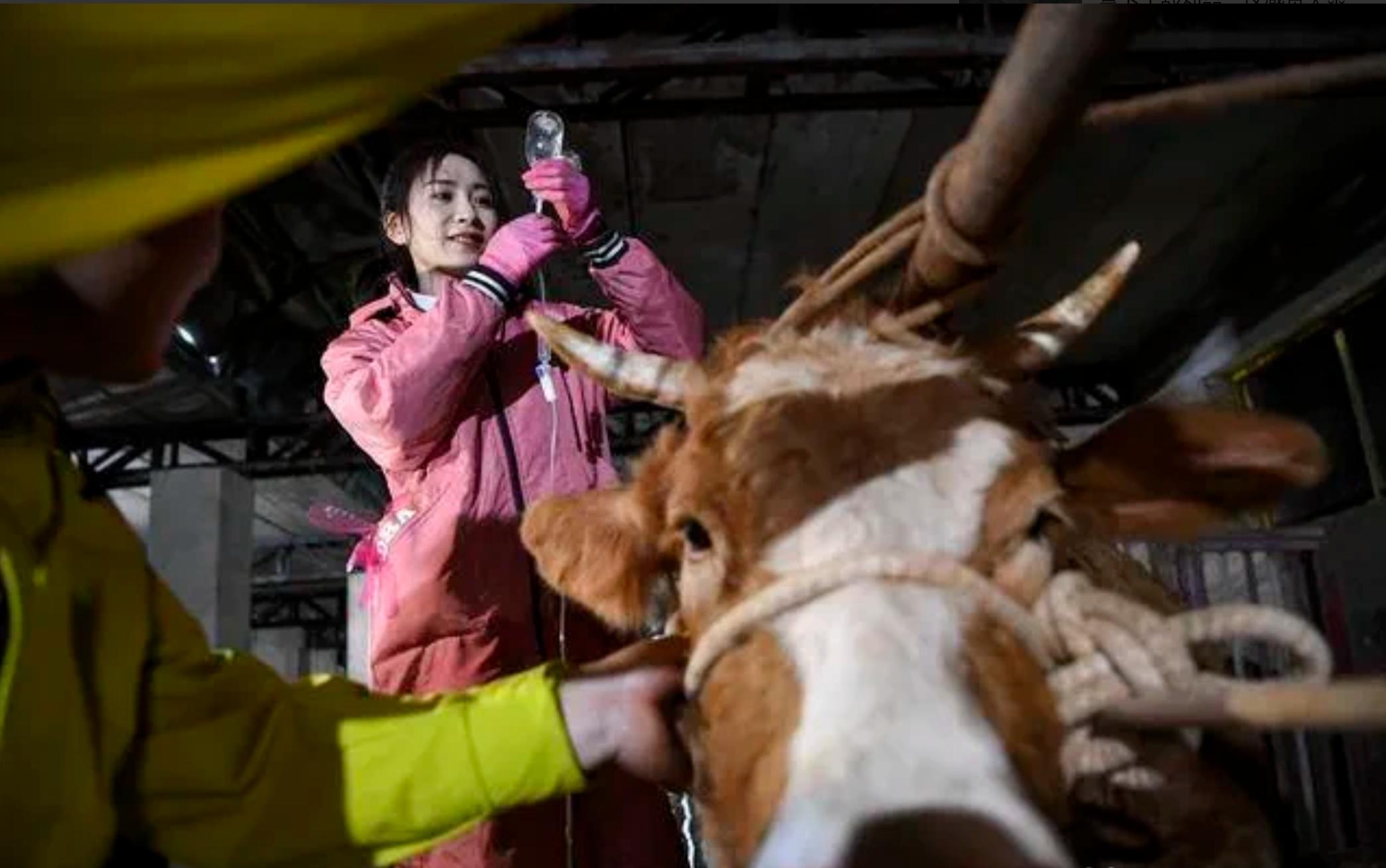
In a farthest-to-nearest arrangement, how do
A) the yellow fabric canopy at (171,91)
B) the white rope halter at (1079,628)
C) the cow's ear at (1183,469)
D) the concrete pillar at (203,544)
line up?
the concrete pillar at (203,544) < the cow's ear at (1183,469) < the white rope halter at (1079,628) < the yellow fabric canopy at (171,91)

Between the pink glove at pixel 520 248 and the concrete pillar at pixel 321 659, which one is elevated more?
the concrete pillar at pixel 321 659

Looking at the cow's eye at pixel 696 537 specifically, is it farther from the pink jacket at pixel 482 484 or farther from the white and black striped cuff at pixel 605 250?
the white and black striped cuff at pixel 605 250

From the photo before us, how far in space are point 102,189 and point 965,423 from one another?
4.01ft

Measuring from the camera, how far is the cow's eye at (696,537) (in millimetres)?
1903

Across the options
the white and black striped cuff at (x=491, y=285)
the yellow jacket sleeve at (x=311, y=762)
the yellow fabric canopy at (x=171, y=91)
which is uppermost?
the white and black striped cuff at (x=491, y=285)

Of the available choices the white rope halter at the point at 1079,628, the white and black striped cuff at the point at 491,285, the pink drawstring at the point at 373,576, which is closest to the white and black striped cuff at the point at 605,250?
the white and black striped cuff at the point at 491,285

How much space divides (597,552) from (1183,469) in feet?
3.50

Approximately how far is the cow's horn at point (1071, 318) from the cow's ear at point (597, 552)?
2.52ft

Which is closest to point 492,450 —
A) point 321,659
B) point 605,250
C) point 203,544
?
point 605,250

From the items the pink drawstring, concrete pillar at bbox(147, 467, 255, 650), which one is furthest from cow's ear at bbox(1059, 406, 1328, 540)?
concrete pillar at bbox(147, 467, 255, 650)

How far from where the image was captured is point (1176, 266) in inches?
406

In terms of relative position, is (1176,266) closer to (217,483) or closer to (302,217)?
(302,217)

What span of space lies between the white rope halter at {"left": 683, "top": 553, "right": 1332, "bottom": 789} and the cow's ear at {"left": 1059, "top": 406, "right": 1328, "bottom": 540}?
272mm

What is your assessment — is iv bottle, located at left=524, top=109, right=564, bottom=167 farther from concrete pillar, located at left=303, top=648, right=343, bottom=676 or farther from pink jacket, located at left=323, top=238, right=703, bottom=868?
concrete pillar, located at left=303, top=648, right=343, bottom=676
